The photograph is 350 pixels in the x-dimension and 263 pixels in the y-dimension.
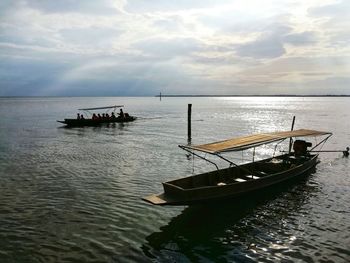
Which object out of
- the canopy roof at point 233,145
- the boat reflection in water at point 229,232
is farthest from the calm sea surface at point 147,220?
the canopy roof at point 233,145

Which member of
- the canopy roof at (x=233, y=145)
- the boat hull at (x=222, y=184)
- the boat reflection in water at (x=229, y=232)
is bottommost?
the boat reflection in water at (x=229, y=232)

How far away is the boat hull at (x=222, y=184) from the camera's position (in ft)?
54.3

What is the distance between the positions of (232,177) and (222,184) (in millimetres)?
2864

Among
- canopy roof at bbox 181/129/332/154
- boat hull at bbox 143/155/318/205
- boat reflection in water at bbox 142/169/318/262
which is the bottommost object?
boat reflection in water at bbox 142/169/318/262

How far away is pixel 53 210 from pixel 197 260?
8.94 meters

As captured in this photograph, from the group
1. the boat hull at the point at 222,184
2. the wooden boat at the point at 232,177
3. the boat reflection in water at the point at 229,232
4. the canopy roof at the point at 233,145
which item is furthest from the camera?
the canopy roof at the point at 233,145

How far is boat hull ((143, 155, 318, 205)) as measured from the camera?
16.6 metres

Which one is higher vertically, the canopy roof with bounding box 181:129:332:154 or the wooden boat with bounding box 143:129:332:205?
the canopy roof with bounding box 181:129:332:154

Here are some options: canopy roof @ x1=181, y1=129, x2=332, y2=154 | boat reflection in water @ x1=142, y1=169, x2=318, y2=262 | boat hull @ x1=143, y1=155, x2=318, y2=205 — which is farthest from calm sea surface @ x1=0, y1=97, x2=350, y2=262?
→ canopy roof @ x1=181, y1=129, x2=332, y2=154

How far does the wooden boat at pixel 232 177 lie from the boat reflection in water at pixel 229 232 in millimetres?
866

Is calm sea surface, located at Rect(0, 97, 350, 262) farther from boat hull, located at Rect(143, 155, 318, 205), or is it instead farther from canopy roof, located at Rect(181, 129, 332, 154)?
canopy roof, located at Rect(181, 129, 332, 154)

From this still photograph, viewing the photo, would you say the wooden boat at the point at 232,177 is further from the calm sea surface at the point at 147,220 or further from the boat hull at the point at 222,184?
the calm sea surface at the point at 147,220

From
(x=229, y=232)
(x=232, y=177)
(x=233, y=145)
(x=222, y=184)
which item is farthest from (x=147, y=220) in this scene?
(x=232, y=177)

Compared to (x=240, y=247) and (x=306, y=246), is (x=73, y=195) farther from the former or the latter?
(x=306, y=246)
